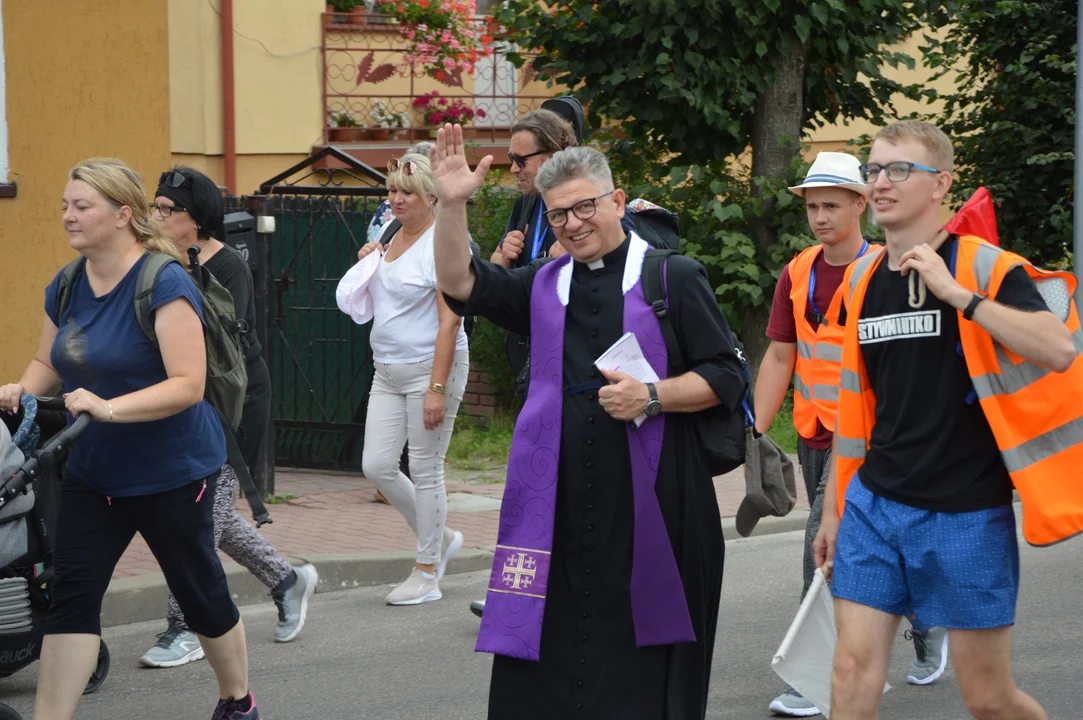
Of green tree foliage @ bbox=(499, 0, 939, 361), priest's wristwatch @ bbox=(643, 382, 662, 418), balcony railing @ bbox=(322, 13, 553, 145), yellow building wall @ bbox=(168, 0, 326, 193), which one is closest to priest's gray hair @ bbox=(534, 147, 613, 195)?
priest's wristwatch @ bbox=(643, 382, 662, 418)

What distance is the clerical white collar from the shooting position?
412cm

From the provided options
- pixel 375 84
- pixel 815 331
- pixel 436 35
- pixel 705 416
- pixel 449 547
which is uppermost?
pixel 436 35

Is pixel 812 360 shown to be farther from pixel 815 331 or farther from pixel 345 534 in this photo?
pixel 345 534

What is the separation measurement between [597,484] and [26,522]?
2.18 metres

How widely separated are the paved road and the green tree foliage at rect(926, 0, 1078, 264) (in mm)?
7297

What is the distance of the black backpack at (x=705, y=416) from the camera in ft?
13.4

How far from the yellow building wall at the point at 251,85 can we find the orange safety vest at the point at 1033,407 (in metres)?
10.2

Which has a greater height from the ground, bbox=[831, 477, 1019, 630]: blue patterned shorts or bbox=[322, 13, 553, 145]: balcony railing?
bbox=[322, 13, 553, 145]: balcony railing

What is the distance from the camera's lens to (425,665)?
20.1 ft

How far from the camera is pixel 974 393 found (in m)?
3.75

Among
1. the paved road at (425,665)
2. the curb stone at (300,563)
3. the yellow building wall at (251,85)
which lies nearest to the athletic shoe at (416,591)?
the paved road at (425,665)

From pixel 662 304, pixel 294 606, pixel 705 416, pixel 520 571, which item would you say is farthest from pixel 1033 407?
pixel 294 606

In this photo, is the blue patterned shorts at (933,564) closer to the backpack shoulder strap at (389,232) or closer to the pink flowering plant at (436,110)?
the backpack shoulder strap at (389,232)

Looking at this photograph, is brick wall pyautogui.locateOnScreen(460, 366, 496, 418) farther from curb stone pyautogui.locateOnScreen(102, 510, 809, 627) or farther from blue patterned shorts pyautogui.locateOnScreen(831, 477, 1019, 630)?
blue patterned shorts pyautogui.locateOnScreen(831, 477, 1019, 630)
